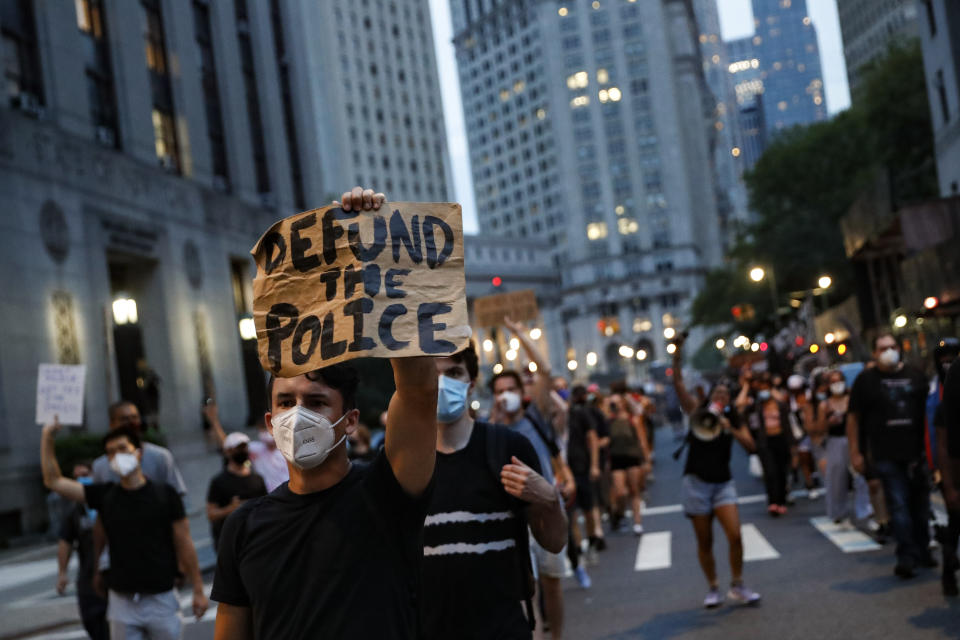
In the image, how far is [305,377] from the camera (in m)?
3.41

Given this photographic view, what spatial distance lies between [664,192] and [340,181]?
49.9 meters

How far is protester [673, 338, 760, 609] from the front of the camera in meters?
9.62

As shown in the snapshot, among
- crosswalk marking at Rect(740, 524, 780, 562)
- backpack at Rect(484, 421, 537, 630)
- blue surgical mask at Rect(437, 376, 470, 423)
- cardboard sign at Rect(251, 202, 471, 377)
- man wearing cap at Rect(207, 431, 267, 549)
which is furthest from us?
crosswalk marking at Rect(740, 524, 780, 562)

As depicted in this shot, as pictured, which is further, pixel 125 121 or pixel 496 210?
pixel 496 210

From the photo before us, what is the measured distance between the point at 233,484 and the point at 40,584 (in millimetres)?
9060

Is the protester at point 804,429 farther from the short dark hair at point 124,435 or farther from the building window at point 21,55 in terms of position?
the building window at point 21,55

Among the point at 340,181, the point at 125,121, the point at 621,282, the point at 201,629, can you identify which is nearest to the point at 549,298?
the point at 621,282

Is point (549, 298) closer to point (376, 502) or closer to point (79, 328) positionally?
point (79, 328)

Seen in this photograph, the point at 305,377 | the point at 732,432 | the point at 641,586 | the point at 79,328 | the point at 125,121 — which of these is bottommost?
the point at 641,586

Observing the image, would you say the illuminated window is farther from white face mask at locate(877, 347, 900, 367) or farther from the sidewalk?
white face mask at locate(877, 347, 900, 367)

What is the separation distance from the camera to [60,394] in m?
9.02

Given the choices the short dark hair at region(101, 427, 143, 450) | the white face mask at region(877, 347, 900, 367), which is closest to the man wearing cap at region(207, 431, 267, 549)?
the short dark hair at region(101, 427, 143, 450)

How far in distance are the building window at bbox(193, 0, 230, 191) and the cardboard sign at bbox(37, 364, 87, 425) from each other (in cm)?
3141

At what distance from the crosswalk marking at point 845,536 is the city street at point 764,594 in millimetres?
28
